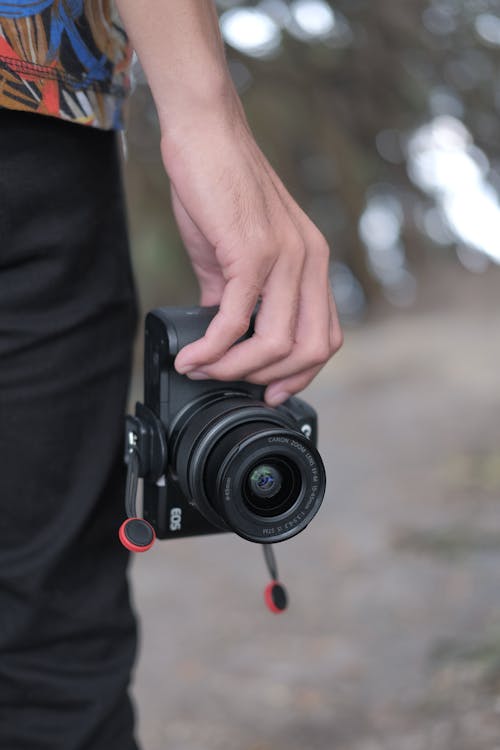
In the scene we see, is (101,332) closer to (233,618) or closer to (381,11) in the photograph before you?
(233,618)

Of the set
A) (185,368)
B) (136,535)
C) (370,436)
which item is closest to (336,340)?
(185,368)

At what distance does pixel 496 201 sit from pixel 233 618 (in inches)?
147

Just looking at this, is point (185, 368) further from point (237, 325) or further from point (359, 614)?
point (359, 614)

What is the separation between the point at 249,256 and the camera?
78cm

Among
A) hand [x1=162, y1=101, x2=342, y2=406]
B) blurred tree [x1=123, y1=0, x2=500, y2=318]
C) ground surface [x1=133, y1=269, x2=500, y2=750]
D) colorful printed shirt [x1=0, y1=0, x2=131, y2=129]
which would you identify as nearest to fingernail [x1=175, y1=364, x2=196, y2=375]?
hand [x1=162, y1=101, x2=342, y2=406]

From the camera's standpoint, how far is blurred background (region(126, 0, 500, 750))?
1811mm

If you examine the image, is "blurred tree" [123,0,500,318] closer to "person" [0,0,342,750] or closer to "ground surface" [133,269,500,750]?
"ground surface" [133,269,500,750]

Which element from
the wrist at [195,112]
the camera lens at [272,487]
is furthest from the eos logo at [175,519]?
the wrist at [195,112]

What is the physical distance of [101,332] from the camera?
966mm

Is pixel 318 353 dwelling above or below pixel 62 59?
below


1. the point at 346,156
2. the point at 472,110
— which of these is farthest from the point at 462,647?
the point at 346,156

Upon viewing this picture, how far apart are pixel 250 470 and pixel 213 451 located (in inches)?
1.8

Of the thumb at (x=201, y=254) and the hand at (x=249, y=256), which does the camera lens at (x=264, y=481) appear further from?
the thumb at (x=201, y=254)

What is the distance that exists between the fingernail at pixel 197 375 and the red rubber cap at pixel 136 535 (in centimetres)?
14
